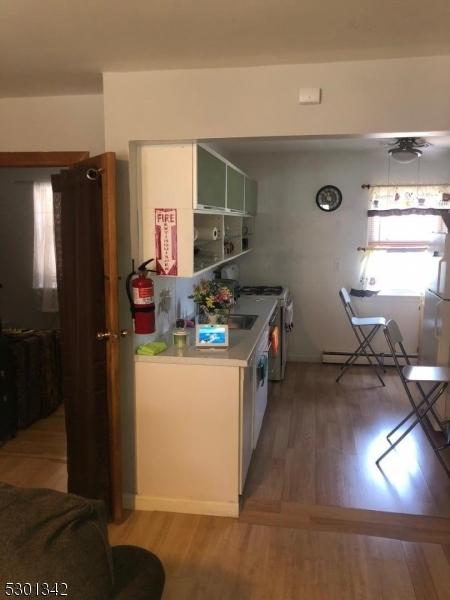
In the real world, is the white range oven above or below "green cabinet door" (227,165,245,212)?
below

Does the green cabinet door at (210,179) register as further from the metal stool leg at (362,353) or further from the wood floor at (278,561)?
the metal stool leg at (362,353)

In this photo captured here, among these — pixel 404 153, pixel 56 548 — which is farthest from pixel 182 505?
pixel 404 153

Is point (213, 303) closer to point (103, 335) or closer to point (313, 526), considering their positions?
point (103, 335)

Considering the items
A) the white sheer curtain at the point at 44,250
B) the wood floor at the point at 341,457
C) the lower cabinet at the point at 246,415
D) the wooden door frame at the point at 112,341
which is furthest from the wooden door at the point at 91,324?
the white sheer curtain at the point at 44,250

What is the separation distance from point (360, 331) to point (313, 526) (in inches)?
119

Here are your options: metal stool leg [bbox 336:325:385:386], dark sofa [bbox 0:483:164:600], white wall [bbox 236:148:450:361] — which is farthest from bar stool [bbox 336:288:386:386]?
dark sofa [bbox 0:483:164:600]

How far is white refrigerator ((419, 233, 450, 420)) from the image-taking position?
368cm

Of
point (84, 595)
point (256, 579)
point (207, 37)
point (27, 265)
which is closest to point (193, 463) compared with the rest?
point (256, 579)

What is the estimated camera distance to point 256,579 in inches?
85.4

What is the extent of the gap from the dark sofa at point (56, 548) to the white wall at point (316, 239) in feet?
14.9

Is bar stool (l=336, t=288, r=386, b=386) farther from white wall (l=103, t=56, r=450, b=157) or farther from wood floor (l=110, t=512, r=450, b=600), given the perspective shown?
white wall (l=103, t=56, r=450, b=157)

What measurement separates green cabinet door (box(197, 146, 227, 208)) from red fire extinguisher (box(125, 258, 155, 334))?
0.51 meters

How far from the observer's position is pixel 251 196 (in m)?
4.91

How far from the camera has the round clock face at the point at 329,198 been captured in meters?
5.28
